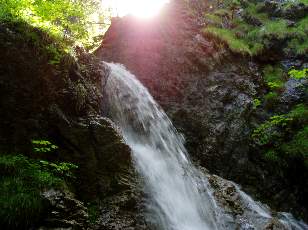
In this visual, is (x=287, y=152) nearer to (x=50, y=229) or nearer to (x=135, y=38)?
(x=135, y=38)

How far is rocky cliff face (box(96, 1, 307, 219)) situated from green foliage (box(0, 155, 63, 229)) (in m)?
6.42

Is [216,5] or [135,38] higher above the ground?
[216,5]

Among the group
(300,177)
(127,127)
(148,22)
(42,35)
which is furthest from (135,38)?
(300,177)

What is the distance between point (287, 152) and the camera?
469 inches

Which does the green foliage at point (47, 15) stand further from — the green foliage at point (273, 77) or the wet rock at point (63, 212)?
the green foliage at point (273, 77)

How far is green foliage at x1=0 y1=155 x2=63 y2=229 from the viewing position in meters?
5.33

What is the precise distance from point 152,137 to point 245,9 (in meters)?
12.4

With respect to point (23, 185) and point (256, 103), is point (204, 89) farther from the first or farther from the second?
point (23, 185)

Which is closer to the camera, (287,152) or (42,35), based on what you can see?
(42,35)

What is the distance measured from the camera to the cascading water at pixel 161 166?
776 centimetres

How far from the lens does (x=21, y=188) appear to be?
5.66 m

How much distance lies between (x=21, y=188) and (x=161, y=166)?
13.2ft

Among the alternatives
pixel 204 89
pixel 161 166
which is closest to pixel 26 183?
pixel 161 166

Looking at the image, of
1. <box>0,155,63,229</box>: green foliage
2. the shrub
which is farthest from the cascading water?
<box>0,155,63,229</box>: green foliage
